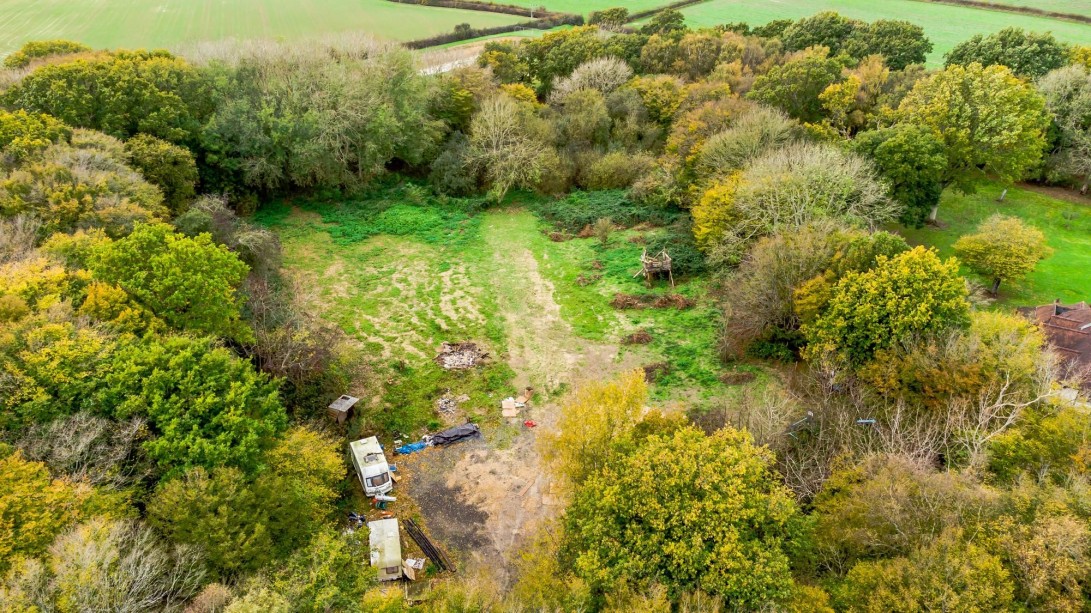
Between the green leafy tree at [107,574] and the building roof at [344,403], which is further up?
the green leafy tree at [107,574]

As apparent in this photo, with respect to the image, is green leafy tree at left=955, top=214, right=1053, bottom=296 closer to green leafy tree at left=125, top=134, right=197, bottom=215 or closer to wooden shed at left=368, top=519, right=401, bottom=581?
wooden shed at left=368, top=519, right=401, bottom=581

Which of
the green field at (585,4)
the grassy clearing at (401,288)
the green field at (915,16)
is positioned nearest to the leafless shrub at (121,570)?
the grassy clearing at (401,288)

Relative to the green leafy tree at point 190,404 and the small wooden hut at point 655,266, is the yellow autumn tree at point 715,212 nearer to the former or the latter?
the small wooden hut at point 655,266

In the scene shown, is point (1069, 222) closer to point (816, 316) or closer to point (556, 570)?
point (816, 316)

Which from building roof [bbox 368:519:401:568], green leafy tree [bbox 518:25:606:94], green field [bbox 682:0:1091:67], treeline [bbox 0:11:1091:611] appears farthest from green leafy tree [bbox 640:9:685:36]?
building roof [bbox 368:519:401:568]

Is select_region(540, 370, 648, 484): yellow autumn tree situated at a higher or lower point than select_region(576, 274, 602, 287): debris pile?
higher

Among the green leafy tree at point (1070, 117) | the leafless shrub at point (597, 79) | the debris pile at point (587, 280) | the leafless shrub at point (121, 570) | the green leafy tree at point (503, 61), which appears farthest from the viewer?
the green leafy tree at point (503, 61)
